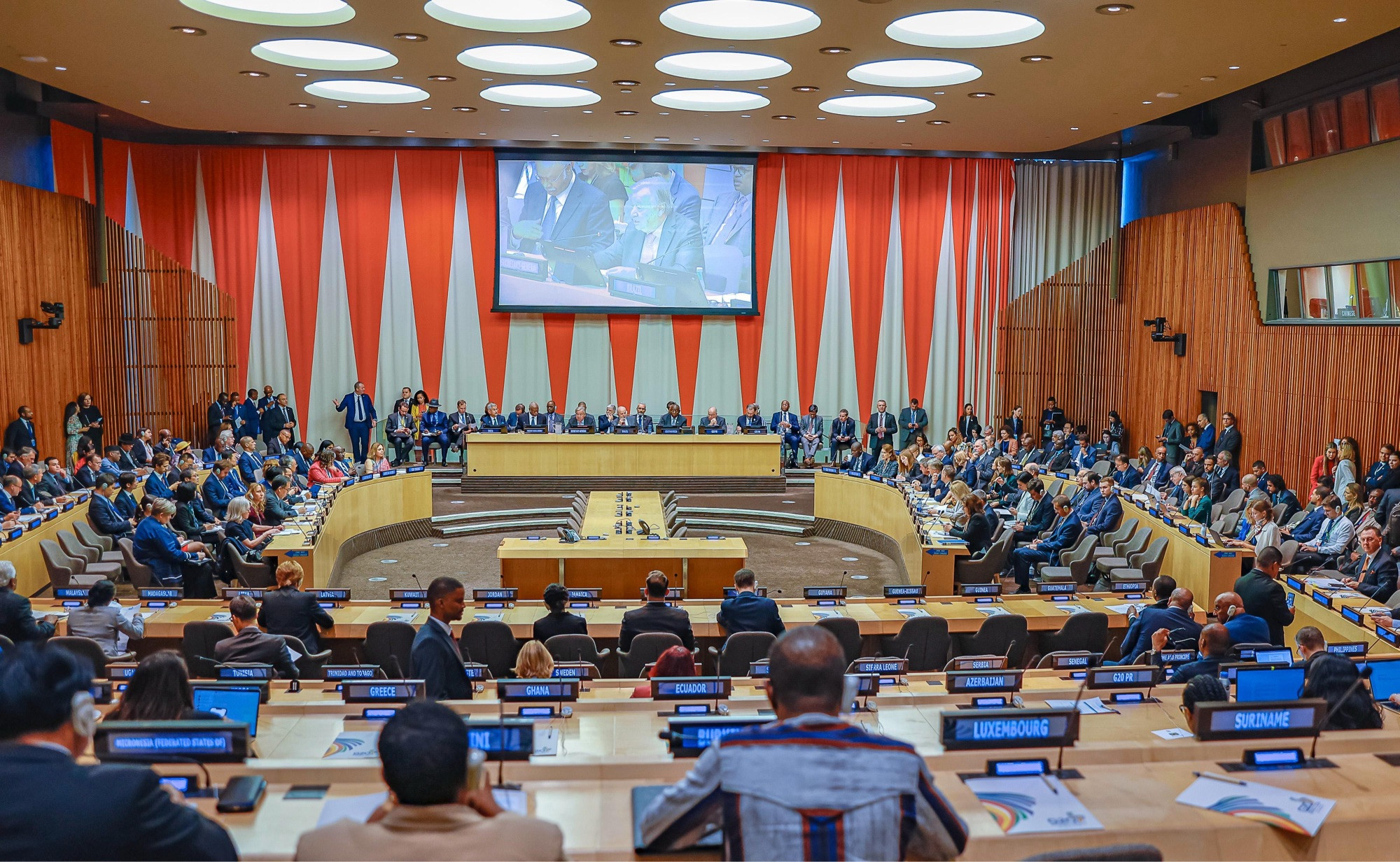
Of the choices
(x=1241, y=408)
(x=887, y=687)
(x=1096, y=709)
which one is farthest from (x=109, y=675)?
(x=1241, y=408)

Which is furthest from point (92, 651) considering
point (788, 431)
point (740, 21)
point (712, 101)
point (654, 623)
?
point (788, 431)

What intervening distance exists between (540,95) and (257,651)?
9848 mm

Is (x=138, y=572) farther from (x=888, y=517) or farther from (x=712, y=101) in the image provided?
(x=712, y=101)

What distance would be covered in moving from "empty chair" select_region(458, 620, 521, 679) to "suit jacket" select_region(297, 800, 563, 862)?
4.99m

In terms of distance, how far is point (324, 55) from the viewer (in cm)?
1177

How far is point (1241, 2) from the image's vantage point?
8883 millimetres

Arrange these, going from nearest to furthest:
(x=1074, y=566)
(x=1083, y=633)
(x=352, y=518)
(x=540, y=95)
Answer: (x=1083, y=633) < (x=1074, y=566) < (x=352, y=518) < (x=540, y=95)

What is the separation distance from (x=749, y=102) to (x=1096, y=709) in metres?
11.1

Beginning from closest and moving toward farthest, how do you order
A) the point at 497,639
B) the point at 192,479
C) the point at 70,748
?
the point at 70,748
the point at 497,639
the point at 192,479

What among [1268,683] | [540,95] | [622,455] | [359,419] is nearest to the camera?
[1268,683]

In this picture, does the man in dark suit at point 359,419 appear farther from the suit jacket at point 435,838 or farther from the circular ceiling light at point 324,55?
the suit jacket at point 435,838

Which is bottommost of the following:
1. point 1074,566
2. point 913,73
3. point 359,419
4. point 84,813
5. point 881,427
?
point 1074,566

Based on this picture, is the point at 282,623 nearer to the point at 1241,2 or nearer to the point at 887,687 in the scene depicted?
the point at 887,687

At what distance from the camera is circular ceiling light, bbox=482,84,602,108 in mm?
13188
